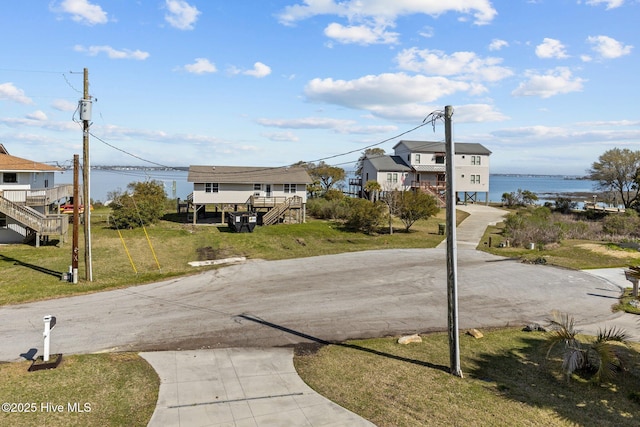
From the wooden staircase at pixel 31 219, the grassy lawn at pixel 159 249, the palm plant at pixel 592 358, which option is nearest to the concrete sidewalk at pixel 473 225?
the grassy lawn at pixel 159 249

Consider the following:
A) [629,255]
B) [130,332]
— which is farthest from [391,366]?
[629,255]

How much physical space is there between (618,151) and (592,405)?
200 feet

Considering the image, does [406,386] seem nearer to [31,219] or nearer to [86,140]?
[86,140]

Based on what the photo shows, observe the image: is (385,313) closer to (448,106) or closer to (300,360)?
(300,360)

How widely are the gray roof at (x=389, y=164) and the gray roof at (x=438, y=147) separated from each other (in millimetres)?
2388

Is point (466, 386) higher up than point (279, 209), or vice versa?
point (279, 209)

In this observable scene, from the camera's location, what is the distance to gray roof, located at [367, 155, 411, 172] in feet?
181

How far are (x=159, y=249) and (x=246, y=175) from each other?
1470 cm

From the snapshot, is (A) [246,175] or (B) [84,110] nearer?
(B) [84,110]

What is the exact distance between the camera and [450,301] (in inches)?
412

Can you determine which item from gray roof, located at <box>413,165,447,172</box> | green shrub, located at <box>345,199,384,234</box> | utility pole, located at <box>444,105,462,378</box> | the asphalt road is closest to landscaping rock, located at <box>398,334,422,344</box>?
the asphalt road

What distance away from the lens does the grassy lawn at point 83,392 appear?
8109mm

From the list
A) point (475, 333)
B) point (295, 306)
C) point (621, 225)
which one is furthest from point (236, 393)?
point (621, 225)

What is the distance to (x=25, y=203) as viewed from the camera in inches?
1150
